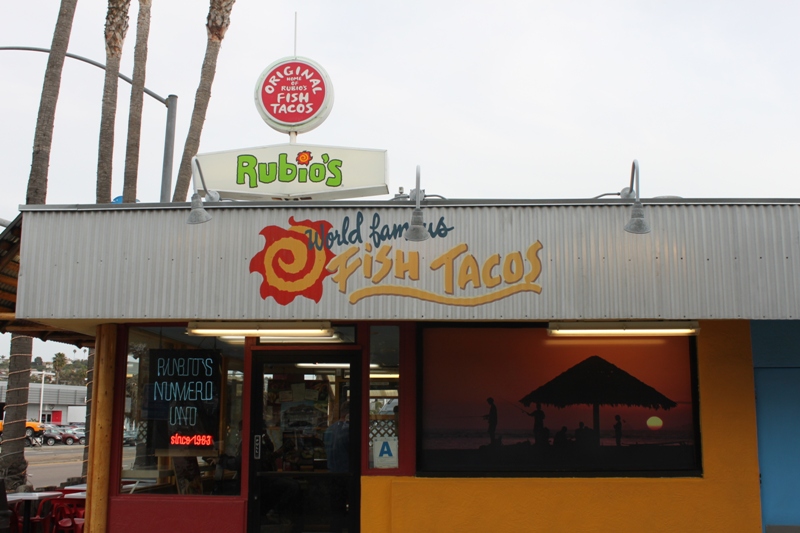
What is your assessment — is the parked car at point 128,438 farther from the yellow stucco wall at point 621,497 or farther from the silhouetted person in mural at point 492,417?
the silhouetted person in mural at point 492,417

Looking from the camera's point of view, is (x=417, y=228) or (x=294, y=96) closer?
(x=417, y=228)

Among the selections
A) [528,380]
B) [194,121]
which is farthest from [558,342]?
[194,121]

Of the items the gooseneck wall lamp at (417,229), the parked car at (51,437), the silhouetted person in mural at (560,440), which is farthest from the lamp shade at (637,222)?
the parked car at (51,437)

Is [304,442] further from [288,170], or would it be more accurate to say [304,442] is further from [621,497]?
[621,497]

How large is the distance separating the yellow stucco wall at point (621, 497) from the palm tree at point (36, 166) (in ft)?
35.3

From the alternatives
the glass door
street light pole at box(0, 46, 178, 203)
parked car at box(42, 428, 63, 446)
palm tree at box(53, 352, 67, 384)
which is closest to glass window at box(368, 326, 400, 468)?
the glass door

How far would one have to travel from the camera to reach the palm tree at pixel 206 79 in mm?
17641

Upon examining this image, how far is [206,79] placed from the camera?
1780 cm

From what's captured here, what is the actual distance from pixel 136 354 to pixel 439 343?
3.82 meters

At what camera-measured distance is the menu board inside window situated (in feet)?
30.9

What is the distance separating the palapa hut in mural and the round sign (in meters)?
4.84

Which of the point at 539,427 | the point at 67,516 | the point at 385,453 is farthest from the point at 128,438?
the point at 539,427

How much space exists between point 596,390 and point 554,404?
1.75ft

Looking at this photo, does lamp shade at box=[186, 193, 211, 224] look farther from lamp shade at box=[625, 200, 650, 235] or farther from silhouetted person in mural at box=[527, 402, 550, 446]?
silhouetted person in mural at box=[527, 402, 550, 446]
